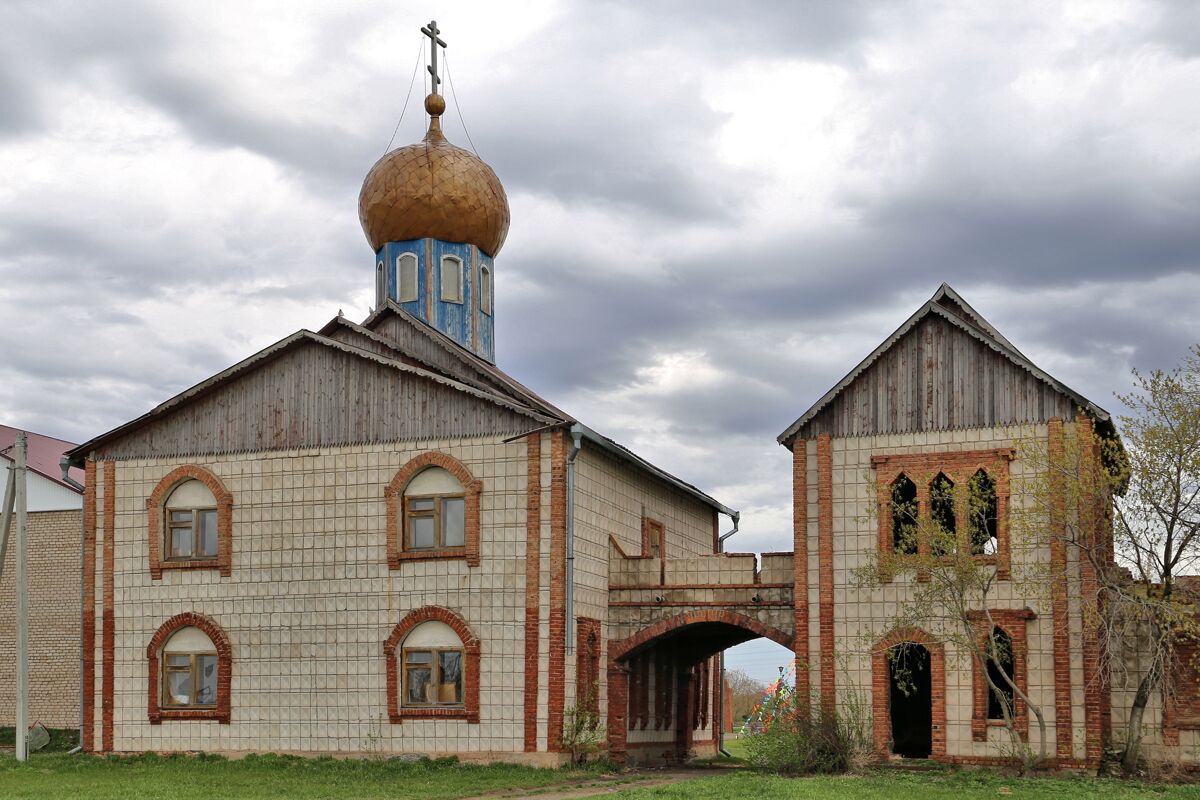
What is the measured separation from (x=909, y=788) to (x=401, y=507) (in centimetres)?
1094

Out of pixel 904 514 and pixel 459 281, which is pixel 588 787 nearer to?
pixel 904 514

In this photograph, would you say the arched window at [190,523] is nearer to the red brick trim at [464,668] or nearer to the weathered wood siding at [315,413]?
the weathered wood siding at [315,413]

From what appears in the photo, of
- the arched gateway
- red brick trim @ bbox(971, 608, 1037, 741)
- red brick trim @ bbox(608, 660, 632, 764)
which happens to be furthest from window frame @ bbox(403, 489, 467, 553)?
red brick trim @ bbox(971, 608, 1037, 741)

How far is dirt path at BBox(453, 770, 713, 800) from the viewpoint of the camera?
23.6 meters

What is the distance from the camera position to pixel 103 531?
31.1m

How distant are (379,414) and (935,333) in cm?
1056

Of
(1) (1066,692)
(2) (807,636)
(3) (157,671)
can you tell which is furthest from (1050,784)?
(3) (157,671)

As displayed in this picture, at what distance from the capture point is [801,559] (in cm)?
2778

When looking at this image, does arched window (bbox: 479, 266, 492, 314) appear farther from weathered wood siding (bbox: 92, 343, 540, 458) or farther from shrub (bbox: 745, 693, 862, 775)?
shrub (bbox: 745, 693, 862, 775)

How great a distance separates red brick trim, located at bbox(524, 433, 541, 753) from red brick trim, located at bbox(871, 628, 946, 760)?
597 cm

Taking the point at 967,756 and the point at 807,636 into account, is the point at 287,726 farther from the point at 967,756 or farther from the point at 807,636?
the point at 967,756

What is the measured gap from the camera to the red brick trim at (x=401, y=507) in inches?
1109

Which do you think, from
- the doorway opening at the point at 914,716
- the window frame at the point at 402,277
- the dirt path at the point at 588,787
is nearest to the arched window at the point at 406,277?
the window frame at the point at 402,277

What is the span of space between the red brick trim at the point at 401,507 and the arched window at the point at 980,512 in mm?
8809
